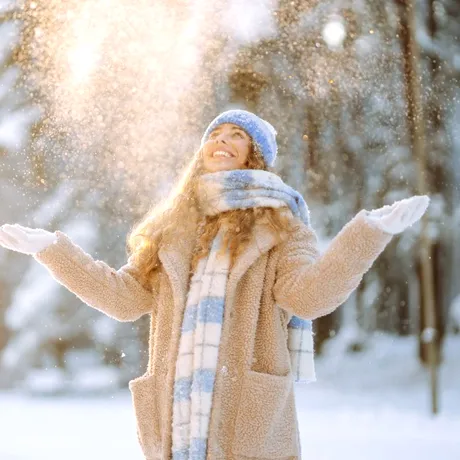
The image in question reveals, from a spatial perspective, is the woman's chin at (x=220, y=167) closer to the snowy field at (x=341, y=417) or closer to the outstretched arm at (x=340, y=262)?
the outstretched arm at (x=340, y=262)

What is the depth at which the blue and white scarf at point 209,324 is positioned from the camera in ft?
6.35

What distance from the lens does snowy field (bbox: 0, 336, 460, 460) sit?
558 centimetres

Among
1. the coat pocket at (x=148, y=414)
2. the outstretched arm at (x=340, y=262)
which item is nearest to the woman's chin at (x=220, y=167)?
the outstretched arm at (x=340, y=262)

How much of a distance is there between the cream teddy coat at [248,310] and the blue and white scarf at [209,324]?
2 centimetres

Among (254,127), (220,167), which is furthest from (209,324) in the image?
(254,127)

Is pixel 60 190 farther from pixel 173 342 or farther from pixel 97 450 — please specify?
pixel 173 342

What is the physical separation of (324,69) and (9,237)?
23.0 ft

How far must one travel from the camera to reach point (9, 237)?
2.10 m

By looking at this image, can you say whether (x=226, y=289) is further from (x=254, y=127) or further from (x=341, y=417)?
(x=341, y=417)

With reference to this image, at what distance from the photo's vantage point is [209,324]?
1987mm

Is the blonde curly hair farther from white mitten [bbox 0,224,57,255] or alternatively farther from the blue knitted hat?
white mitten [bbox 0,224,57,255]

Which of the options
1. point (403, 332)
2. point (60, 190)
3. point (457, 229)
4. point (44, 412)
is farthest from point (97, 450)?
point (403, 332)

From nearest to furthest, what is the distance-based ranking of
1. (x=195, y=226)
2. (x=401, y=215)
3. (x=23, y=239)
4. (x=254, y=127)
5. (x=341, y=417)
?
(x=401, y=215)
(x=23, y=239)
(x=195, y=226)
(x=254, y=127)
(x=341, y=417)

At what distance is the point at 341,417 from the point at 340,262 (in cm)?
590
